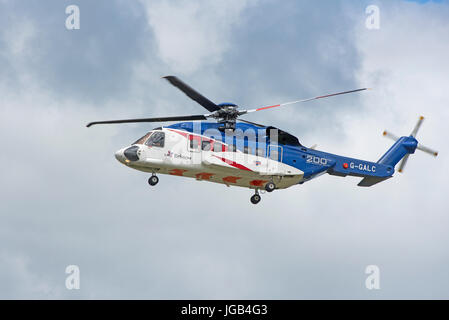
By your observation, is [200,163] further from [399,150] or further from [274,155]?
[399,150]

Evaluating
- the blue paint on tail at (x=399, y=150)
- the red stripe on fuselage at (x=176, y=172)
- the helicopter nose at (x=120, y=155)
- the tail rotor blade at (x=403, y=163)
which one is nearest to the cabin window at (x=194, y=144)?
the red stripe on fuselage at (x=176, y=172)

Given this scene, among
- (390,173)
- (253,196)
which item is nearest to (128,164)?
(253,196)

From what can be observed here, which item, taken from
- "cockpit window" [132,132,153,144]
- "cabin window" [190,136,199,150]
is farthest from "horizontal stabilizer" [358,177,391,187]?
"cockpit window" [132,132,153,144]

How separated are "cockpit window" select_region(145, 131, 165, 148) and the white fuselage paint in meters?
0.16

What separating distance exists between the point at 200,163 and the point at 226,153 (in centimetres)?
153

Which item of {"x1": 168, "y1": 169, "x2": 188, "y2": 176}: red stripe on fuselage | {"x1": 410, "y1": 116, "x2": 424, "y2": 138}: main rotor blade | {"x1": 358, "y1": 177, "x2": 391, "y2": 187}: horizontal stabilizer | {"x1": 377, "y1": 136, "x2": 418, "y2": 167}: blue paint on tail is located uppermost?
Answer: {"x1": 410, "y1": 116, "x2": 424, "y2": 138}: main rotor blade

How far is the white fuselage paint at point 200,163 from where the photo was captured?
37844 mm

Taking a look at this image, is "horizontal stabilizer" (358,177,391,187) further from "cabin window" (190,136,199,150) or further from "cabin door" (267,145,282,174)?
"cabin window" (190,136,199,150)

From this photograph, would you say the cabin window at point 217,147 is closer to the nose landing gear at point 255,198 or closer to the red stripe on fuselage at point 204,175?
the red stripe on fuselage at point 204,175

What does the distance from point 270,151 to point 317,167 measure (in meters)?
3.54

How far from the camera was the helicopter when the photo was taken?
1495 inches

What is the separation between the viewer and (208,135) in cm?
3925

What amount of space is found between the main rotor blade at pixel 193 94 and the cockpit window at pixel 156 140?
257 cm
